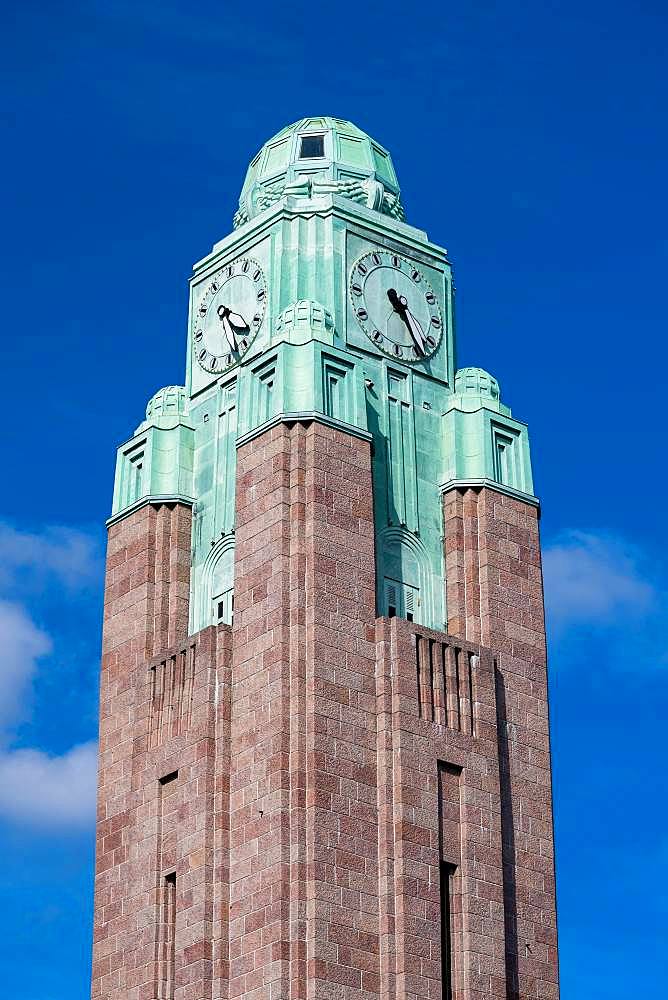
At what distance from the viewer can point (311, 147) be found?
6381 centimetres

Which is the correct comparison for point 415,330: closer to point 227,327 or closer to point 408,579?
point 227,327

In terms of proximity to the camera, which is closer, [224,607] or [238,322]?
[224,607]

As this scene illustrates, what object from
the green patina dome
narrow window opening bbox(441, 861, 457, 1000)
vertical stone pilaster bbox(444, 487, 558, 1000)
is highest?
the green patina dome

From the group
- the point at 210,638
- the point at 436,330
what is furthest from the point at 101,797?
the point at 436,330

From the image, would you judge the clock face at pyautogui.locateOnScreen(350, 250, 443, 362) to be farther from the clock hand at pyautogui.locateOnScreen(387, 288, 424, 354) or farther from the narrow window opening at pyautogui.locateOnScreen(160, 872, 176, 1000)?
the narrow window opening at pyautogui.locateOnScreen(160, 872, 176, 1000)

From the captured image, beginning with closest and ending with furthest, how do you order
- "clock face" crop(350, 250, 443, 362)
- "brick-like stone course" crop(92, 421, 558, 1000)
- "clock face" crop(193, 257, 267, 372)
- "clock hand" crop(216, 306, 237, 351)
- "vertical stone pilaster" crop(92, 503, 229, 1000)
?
1. "brick-like stone course" crop(92, 421, 558, 1000)
2. "vertical stone pilaster" crop(92, 503, 229, 1000)
3. "clock face" crop(350, 250, 443, 362)
4. "clock face" crop(193, 257, 267, 372)
5. "clock hand" crop(216, 306, 237, 351)

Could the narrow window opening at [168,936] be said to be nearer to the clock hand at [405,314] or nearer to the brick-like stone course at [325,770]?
the brick-like stone course at [325,770]

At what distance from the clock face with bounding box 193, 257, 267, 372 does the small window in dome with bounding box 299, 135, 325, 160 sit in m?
3.66

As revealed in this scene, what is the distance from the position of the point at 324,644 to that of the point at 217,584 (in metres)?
5.69

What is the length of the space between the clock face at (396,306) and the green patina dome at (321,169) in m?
1.97

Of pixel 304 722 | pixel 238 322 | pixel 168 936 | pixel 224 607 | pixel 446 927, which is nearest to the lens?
pixel 304 722

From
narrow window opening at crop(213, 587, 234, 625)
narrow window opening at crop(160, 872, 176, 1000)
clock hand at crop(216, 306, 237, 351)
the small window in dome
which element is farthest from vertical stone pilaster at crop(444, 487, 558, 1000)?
the small window in dome

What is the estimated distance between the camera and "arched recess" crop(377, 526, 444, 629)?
57.4 meters

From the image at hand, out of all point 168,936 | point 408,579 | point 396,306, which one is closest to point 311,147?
point 396,306
